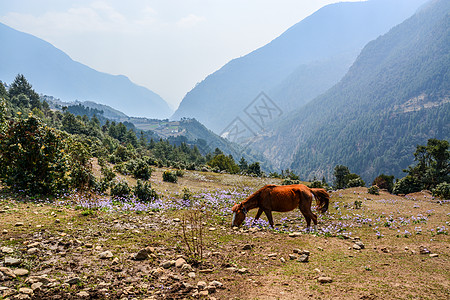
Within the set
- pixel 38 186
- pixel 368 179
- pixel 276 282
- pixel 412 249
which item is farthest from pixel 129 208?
pixel 368 179

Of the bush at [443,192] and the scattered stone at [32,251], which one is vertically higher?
the scattered stone at [32,251]

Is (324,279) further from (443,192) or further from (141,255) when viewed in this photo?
(443,192)

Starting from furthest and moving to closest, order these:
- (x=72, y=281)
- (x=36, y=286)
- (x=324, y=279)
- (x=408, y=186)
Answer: (x=408, y=186), (x=324, y=279), (x=72, y=281), (x=36, y=286)

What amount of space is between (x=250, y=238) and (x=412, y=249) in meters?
6.28

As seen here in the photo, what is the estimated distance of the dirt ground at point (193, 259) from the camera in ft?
18.3

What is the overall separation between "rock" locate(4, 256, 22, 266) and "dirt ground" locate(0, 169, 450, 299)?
0.08 ft

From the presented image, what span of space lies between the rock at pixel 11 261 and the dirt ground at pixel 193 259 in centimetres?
2

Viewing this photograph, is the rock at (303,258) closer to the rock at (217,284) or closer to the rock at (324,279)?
the rock at (324,279)

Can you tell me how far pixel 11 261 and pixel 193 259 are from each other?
4510mm

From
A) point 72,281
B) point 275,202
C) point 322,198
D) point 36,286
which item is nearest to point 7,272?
point 36,286

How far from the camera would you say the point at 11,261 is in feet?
18.9

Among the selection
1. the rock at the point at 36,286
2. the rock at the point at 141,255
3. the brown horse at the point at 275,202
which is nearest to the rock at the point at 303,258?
the brown horse at the point at 275,202

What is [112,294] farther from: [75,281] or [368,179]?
[368,179]

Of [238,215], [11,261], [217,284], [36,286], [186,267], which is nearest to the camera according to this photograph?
[36,286]
